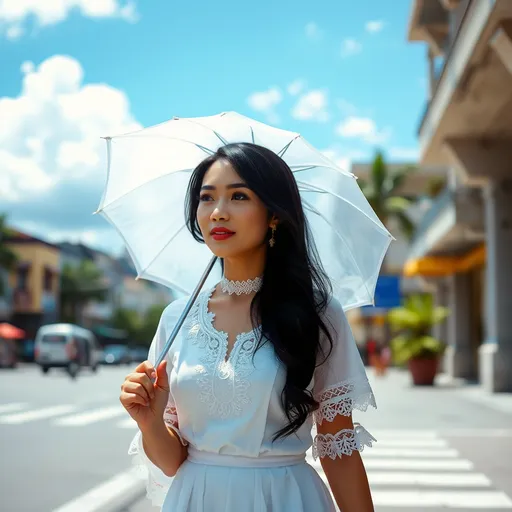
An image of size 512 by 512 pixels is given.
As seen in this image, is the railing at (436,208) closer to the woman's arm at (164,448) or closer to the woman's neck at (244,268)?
the woman's neck at (244,268)

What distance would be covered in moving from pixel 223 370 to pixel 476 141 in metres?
17.3

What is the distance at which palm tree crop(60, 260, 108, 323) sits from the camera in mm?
68125

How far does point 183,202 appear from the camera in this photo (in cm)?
304

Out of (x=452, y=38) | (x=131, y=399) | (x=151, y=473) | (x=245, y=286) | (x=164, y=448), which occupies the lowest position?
(x=151, y=473)

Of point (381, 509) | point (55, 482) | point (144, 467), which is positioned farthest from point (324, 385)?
point (55, 482)

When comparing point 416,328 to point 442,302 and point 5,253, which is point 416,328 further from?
point 5,253

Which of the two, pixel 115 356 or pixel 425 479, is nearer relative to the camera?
pixel 425 479

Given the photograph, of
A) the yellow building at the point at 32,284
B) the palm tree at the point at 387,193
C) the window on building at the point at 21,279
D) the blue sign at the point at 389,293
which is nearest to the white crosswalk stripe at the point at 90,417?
the blue sign at the point at 389,293

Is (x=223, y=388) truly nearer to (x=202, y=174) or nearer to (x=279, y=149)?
(x=202, y=174)

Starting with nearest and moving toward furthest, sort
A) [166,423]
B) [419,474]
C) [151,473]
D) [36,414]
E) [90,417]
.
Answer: [166,423] → [151,473] → [419,474] → [90,417] → [36,414]

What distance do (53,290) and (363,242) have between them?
64.7m

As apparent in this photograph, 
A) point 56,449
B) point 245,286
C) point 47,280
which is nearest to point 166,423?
point 245,286

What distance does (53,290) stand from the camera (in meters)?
65.4

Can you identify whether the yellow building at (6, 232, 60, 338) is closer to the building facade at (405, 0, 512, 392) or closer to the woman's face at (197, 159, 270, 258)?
the building facade at (405, 0, 512, 392)
